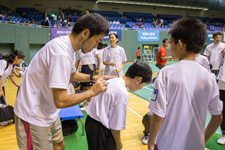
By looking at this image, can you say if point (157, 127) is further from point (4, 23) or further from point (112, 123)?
point (4, 23)

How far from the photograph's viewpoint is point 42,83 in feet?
4.91

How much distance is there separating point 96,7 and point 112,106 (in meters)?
26.5

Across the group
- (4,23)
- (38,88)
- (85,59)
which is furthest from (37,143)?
(4,23)

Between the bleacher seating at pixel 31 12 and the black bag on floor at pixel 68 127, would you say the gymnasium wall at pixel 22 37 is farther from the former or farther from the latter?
the black bag on floor at pixel 68 127

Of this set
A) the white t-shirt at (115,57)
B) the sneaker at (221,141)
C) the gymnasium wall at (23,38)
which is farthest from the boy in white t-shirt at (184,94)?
the gymnasium wall at (23,38)

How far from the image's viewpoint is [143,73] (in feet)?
6.33

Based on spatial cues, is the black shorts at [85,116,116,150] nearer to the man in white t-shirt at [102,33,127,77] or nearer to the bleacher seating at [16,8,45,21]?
the man in white t-shirt at [102,33,127,77]

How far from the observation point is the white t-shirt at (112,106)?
1635 millimetres

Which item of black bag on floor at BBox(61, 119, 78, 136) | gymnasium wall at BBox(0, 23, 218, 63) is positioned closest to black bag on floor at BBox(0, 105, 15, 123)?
black bag on floor at BBox(61, 119, 78, 136)

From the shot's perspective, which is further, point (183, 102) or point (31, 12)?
point (31, 12)

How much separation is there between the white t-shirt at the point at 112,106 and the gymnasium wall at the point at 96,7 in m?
24.2

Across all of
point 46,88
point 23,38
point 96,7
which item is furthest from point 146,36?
point 46,88

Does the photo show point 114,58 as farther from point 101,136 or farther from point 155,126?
point 155,126

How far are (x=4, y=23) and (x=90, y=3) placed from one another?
14.9 metres
